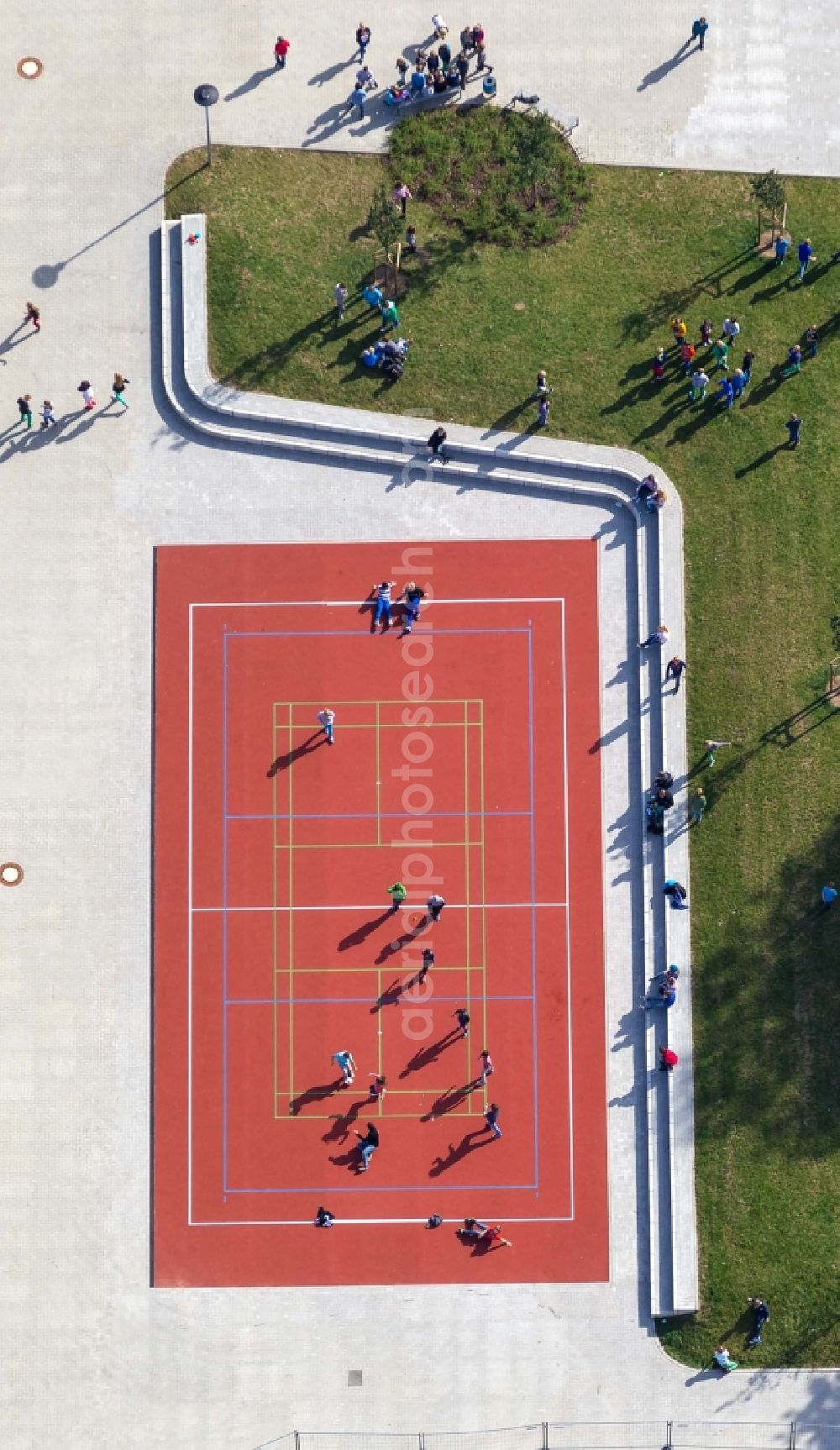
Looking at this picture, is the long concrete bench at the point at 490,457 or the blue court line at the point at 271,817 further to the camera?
the long concrete bench at the point at 490,457

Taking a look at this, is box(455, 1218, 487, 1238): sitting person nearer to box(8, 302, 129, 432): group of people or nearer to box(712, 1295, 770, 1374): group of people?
box(712, 1295, 770, 1374): group of people

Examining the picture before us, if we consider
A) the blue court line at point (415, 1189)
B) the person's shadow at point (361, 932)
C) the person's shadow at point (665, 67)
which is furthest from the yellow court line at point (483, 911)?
the person's shadow at point (665, 67)

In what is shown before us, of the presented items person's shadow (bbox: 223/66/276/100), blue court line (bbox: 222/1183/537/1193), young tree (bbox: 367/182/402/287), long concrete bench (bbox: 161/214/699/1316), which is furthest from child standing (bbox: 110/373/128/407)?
blue court line (bbox: 222/1183/537/1193)

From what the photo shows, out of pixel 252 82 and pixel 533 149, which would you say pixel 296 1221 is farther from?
pixel 252 82

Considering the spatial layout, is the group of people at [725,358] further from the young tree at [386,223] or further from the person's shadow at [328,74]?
the person's shadow at [328,74]

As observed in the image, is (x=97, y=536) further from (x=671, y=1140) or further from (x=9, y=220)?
(x=671, y=1140)

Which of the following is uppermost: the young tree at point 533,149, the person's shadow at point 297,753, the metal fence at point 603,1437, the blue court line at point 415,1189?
the young tree at point 533,149
